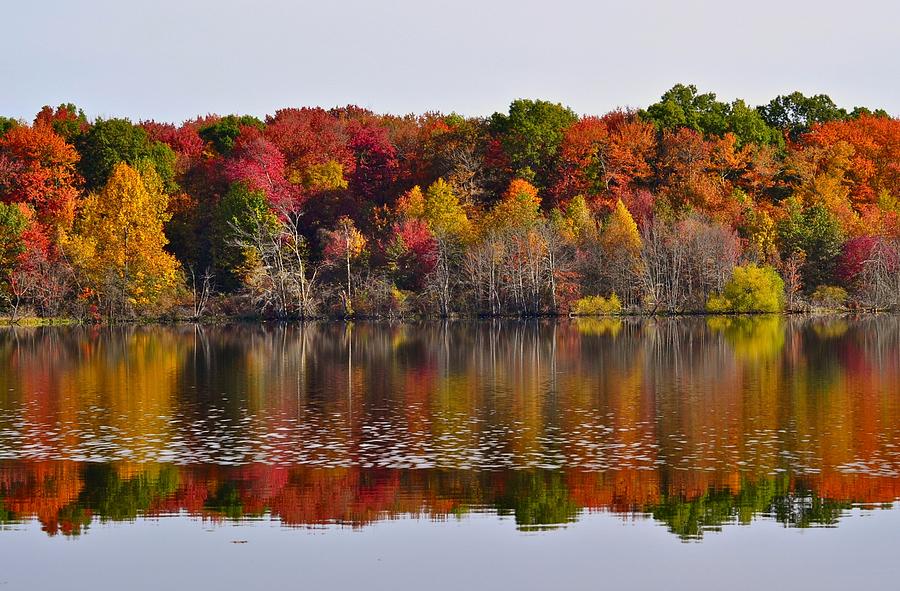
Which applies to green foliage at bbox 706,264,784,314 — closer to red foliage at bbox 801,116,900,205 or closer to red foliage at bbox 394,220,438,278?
red foliage at bbox 801,116,900,205

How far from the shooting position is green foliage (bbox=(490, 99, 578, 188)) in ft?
320

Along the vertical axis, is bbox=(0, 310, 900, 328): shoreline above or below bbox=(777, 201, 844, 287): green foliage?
below

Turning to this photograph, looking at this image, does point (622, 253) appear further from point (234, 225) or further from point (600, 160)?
point (234, 225)

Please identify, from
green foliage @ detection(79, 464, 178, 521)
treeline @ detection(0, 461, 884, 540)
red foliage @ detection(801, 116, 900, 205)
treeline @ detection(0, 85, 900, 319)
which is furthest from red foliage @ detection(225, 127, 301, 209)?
treeline @ detection(0, 461, 884, 540)

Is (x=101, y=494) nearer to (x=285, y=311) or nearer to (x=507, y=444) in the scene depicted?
(x=507, y=444)

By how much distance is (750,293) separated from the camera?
3307 inches

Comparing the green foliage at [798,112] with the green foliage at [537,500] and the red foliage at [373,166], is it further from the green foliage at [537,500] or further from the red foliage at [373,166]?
the green foliage at [537,500]

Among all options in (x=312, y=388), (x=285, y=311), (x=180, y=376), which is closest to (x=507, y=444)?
(x=312, y=388)

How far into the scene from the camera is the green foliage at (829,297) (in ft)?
285

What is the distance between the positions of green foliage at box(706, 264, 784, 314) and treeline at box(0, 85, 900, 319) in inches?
6.1

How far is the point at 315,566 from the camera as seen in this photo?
1744cm

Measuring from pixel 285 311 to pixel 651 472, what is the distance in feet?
211

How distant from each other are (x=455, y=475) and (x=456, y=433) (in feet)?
18.9

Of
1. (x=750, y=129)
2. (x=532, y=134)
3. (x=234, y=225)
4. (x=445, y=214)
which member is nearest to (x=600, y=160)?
(x=532, y=134)
